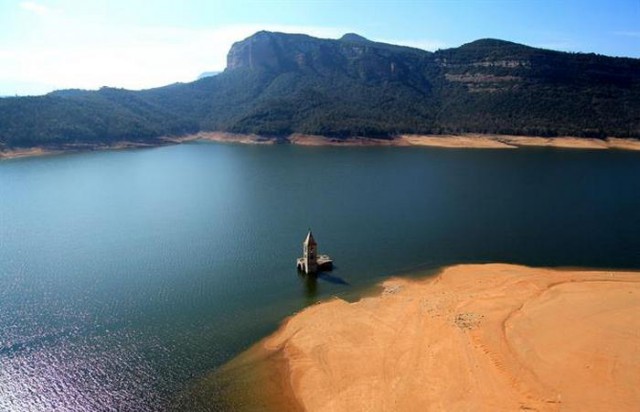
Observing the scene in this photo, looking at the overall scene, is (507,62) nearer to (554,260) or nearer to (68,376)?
(554,260)

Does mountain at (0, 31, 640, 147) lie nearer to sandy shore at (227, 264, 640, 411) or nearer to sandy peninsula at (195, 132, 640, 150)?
sandy peninsula at (195, 132, 640, 150)

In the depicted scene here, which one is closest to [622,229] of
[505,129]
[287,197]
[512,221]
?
[512,221]

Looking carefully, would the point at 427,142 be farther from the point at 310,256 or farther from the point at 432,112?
the point at 310,256

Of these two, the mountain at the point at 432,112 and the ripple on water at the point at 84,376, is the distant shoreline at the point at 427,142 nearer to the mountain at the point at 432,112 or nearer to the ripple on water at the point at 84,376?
the mountain at the point at 432,112

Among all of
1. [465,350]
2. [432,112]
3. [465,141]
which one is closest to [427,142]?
[465,141]

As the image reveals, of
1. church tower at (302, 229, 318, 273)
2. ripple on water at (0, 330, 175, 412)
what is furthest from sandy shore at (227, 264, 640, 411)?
church tower at (302, 229, 318, 273)
